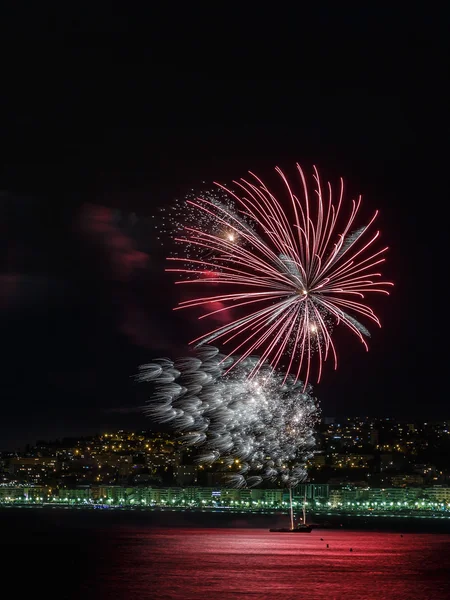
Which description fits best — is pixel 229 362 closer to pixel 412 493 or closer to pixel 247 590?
pixel 247 590

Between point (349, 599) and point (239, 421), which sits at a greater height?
point (239, 421)

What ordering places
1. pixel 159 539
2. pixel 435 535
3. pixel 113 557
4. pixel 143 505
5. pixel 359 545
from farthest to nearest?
pixel 143 505 → pixel 435 535 → pixel 159 539 → pixel 359 545 → pixel 113 557

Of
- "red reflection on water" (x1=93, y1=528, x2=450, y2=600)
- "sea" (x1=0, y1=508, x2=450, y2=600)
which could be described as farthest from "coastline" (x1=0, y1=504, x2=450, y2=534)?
"red reflection on water" (x1=93, y1=528, x2=450, y2=600)

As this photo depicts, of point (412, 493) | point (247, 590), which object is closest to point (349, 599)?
point (247, 590)

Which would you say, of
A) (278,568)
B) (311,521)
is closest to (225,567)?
(278,568)

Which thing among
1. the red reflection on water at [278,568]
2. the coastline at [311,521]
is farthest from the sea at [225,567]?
the coastline at [311,521]

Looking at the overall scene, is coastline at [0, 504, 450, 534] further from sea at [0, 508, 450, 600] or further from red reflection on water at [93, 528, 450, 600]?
red reflection on water at [93, 528, 450, 600]
